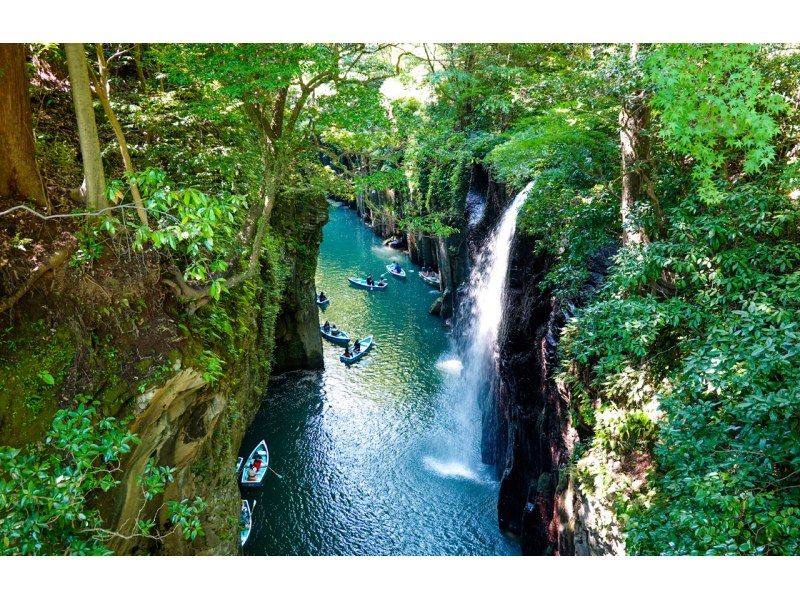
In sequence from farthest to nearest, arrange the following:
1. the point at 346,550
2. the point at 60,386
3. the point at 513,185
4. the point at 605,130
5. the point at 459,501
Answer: the point at 513,185 < the point at 459,501 < the point at 346,550 < the point at 605,130 < the point at 60,386

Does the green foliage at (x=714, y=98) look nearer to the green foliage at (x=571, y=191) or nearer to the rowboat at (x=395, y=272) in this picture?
the green foliage at (x=571, y=191)

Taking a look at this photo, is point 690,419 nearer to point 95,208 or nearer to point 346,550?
point 95,208

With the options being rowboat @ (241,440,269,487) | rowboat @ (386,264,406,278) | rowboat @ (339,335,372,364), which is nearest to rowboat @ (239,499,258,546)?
rowboat @ (241,440,269,487)

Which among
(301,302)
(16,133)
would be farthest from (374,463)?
(16,133)

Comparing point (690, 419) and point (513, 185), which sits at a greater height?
point (513, 185)
